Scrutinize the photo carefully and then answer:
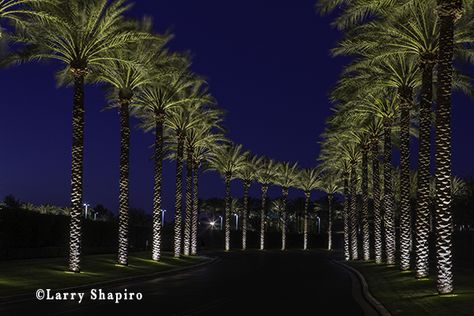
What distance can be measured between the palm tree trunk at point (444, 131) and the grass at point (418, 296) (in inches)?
63.6

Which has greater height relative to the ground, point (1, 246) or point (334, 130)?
point (334, 130)

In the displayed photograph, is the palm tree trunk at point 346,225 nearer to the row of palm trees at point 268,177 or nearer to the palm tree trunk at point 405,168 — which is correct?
the row of palm trees at point 268,177

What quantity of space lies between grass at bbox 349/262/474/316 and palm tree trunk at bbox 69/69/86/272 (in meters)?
13.7

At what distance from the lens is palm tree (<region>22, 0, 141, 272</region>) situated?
30.9m

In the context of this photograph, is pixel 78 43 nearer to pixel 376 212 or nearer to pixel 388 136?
pixel 388 136

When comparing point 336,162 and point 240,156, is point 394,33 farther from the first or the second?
point 240,156

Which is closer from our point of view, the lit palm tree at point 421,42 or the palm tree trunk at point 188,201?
the lit palm tree at point 421,42

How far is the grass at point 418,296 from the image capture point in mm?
17672

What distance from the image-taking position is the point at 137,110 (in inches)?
2015

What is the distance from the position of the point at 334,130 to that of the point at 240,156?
116 ft

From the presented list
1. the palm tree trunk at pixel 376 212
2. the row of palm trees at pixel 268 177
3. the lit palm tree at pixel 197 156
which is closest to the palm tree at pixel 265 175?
the row of palm trees at pixel 268 177

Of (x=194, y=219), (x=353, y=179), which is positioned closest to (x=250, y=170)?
(x=194, y=219)

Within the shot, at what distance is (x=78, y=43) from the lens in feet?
104

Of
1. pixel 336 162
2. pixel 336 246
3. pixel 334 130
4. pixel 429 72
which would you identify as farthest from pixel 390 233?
pixel 336 246
